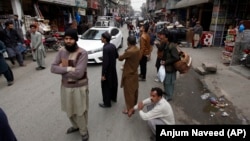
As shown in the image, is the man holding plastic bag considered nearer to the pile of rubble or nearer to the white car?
the pile of rubble

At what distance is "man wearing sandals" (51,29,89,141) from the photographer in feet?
8.82

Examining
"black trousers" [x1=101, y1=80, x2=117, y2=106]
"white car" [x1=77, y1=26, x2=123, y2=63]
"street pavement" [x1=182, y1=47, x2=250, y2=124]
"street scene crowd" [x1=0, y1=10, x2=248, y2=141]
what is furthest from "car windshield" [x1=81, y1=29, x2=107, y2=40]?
"street pavement" [x1=182, y1=47, x2=250, y2=124]

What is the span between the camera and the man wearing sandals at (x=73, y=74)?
2688 mm

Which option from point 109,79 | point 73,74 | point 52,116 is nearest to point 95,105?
point 109,79

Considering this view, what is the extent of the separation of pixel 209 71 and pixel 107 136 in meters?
5.27

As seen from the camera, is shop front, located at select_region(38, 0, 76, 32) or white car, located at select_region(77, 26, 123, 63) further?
shop front, located at select_region(38, 0, 76, 32)

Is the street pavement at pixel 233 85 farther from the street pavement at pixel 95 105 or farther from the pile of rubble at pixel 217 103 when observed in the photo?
the pile of rubble at pixel 217 103

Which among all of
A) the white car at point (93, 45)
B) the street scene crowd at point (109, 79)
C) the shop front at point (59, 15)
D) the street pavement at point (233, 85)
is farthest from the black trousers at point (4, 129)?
the shop front at point (59, 15)

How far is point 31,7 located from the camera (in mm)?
12344

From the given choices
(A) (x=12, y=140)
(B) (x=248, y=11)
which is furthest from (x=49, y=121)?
(B) (x=248, y=11)

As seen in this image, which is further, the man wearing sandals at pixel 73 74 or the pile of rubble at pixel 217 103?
the pile of rubble at pixel 217 103

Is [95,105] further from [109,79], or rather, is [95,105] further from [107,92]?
[109,79]

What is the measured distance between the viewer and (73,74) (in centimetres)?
267

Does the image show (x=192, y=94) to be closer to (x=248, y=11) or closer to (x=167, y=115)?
(x=167, y=115)
